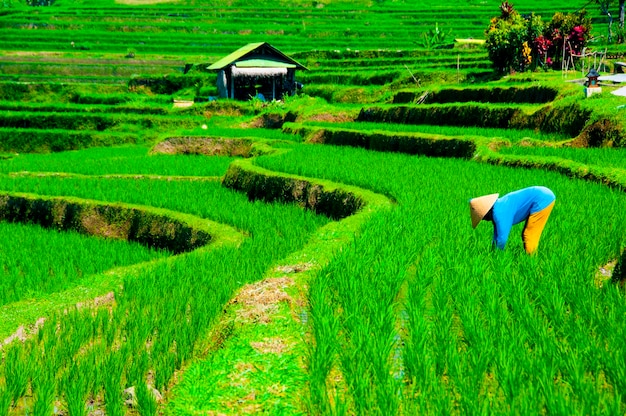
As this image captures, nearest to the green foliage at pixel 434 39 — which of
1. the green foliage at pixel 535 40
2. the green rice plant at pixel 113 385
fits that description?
the green foliage at pixel 535 40

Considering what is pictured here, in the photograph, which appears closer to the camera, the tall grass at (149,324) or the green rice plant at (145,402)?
the green rice plant at (145,402)

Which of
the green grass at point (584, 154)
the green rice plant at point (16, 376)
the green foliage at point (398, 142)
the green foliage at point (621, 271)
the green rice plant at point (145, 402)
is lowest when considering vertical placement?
the green foliage at point (398, 142)

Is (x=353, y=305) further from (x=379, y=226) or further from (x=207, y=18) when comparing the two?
(x=207, y=18)

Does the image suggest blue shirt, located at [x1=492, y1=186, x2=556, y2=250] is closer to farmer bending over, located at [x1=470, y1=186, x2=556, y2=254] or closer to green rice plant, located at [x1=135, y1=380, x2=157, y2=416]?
farmer bending over, located at [x1=470, y1=186, x2=556, y2=254]

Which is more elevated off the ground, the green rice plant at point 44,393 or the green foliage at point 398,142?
the green rice plant at point 44,393

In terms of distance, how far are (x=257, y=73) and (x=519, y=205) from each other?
21664 mm


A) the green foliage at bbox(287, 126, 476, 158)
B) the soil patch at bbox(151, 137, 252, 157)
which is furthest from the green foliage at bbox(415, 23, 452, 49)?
the green foliage at bbox(287, 126, 476, 158)

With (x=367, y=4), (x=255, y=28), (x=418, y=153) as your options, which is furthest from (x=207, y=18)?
(x=418, y=153)

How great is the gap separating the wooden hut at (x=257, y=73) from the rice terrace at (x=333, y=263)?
5409 millimetres

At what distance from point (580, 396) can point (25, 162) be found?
13.4m

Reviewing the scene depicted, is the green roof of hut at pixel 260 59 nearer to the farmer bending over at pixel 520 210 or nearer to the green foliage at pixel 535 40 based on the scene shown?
the green foliage at pixel 535 40

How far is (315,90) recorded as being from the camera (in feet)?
83.9

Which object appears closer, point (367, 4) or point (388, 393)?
point (388, 393)

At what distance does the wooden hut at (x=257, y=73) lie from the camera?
24938 millimetres
